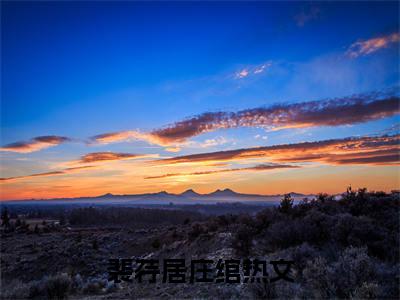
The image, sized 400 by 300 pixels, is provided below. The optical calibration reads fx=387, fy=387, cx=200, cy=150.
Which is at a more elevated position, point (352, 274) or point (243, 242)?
point (352, 274)

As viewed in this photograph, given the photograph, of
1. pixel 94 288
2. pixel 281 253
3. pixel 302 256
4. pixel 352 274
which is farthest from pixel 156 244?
pixel 352 274

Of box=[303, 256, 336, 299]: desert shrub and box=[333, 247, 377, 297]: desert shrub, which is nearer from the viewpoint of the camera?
box=[333, 247, 377, 297]: desert shrub

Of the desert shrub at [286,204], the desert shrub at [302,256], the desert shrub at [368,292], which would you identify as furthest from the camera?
the desert shrub at [286,204]

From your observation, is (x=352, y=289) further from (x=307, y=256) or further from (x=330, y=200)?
(x=330, y=200)

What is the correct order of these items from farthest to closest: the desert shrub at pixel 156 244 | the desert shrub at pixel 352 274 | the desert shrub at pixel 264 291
Result: the desert shrub at pixel 156 244 < the desert shrub at pixel 264 291 < the desert shrub at pixel 352 274

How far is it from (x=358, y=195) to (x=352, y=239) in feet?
27.5

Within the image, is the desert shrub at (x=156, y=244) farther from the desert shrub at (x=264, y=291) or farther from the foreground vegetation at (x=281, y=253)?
the desert shrub at (x=264, y=291)

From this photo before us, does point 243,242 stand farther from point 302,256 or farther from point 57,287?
point 57,287

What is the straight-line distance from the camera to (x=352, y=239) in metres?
14.5

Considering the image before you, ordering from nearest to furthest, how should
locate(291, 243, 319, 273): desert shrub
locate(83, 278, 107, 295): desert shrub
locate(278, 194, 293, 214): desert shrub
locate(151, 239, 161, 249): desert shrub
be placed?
locate(291, 243, 319, 273): desert shrub → locate(83, 278, 107, 295): desert shrub → locate(278, 194, 293, 214): desert shrub → locate(151, 239, 161, 249): desert shrub

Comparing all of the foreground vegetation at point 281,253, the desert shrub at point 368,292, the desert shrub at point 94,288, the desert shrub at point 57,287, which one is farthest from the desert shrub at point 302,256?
the desert shrub at point 94,288

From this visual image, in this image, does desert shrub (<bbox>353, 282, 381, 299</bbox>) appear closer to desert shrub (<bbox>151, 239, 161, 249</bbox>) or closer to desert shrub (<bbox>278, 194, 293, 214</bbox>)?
desert shrub (<bbox>278, 194, 293, 214</bbox>)

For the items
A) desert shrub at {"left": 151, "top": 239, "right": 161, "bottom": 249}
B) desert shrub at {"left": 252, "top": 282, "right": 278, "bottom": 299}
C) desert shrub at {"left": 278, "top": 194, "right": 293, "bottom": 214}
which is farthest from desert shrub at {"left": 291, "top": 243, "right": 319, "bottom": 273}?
desert shrub at {"left": 151, "top": 239, "right": 161, "bottom": 249}

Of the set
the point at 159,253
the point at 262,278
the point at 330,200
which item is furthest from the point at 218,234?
the point at 262,278
